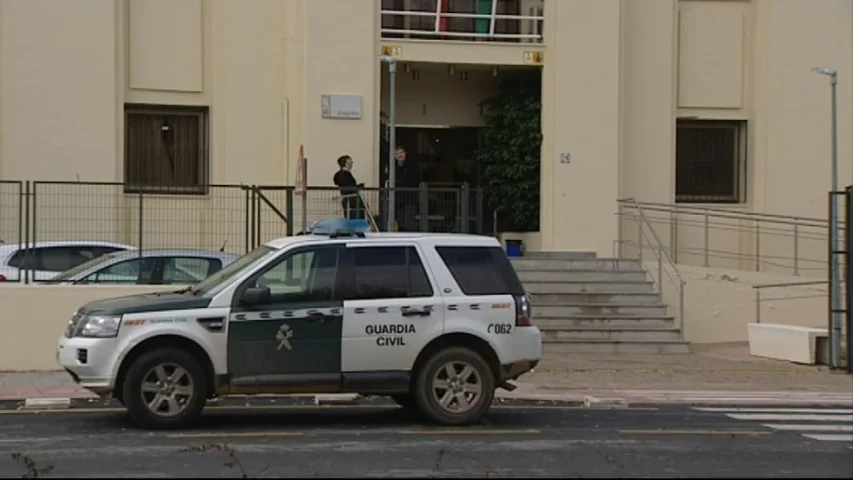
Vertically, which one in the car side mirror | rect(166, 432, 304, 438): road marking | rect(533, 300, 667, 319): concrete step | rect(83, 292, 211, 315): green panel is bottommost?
rect(166, 432, 304, 438): road marking

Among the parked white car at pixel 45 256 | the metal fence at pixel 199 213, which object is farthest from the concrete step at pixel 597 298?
the parked white car at pixel 45 256

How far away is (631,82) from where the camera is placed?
23859mm

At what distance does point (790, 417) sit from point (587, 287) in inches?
312

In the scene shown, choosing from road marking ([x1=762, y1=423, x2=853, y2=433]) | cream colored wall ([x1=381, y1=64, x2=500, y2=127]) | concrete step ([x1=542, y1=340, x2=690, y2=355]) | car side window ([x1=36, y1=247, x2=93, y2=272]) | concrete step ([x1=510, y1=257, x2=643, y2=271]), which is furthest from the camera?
cream colored wall ([x1=381, y1=64, x2=500, y2=127])

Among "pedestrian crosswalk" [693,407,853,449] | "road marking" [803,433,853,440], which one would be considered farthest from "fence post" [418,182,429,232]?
"road marking" [803,433,853,440]

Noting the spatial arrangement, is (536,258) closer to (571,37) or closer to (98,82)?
(571,37)

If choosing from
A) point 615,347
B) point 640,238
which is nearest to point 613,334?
point 615,347

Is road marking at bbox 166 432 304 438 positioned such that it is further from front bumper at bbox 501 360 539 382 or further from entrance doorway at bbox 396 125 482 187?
entrance doorway at bbox 396 125 482 187

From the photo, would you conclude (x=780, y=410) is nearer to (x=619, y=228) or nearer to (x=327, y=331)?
(x=327, y=331)

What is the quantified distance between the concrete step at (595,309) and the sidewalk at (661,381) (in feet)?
3.83

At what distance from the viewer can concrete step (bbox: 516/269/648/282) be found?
21297 mm

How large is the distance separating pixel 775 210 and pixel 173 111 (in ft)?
39.1

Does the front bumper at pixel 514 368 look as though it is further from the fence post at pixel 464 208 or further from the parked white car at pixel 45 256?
the parked white car at pixel 45 256

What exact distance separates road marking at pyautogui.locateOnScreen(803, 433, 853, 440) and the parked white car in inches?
409
